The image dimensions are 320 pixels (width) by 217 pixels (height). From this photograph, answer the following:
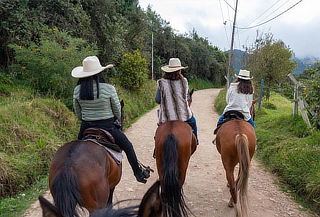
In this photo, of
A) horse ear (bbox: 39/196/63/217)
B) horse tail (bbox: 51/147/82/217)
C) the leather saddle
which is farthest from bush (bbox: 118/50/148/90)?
horse ear (bbox: 39/196/63/217)

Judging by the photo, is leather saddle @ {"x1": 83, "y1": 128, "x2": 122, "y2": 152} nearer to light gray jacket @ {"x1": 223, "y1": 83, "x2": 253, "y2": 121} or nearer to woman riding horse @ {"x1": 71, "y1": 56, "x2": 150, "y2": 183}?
woman riding horse @ {"x1": 71, "y1": 56, "x2": 150, "y2": 183}

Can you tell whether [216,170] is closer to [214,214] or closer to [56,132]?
[214,214]

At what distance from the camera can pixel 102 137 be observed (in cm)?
334

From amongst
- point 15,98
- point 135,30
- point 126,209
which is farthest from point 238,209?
point 135,30

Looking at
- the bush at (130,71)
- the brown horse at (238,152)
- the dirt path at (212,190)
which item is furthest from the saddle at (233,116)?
the bush at (130,71)

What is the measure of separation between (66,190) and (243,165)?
8.26 feet

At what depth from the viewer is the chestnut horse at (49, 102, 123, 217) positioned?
2338 mm

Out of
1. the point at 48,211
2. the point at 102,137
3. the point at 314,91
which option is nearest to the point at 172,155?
the point at 102,137

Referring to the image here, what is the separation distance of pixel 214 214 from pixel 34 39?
28.0 ft

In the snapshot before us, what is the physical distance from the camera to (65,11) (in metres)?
11.0

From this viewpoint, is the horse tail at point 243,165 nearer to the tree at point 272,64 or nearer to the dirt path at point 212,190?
the dirt path at point 212,190

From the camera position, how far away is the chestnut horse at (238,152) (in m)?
4.00

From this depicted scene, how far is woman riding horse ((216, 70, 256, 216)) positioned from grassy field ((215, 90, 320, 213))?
1338 mm

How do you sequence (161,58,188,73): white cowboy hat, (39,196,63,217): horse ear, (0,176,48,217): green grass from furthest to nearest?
(161,58,188,73): white cowboy hat, (0,176,48,217): green grass, (39,196,63,217): horse ear
